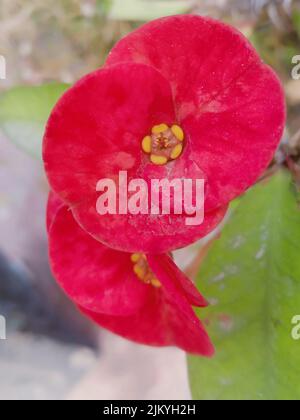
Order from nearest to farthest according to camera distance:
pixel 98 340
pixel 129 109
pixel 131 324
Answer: pixel 129 109
pixel 131 324
pixel 98 340

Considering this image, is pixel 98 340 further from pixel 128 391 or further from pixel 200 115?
pixel 200 115

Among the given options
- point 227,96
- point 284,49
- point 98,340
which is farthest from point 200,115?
point 98,340

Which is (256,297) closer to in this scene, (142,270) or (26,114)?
(142,270)

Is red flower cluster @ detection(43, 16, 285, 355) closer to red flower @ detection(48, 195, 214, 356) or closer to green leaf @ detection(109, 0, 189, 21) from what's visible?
red flower @ detection(48, 195, 214, 356)

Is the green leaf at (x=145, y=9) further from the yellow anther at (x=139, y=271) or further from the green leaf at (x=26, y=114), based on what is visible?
the yellow anther at (x=139, y=271)

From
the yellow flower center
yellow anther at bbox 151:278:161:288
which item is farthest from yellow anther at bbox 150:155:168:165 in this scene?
yellow anther at bbox 151:278:161:288

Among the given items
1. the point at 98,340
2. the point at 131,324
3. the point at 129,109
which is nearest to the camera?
the point at 129,109

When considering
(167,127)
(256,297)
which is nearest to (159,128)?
(167,127)
